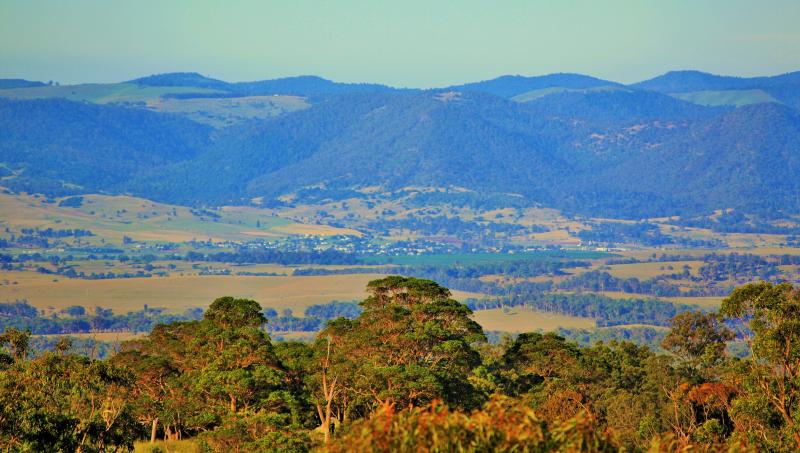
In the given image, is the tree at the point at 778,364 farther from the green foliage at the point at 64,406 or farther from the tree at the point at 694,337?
the tree at the point at 694,337

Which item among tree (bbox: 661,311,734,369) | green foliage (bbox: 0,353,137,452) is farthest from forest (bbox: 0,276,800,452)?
tree (bbox: 661,311,734,369)

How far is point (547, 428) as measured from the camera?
2489 centimetres

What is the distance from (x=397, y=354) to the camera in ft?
Result: 203

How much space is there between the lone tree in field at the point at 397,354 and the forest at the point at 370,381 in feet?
0.27

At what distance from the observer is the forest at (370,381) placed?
154ft

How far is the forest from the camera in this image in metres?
46.8

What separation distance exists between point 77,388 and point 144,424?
13534 mm

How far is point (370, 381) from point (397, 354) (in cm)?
518

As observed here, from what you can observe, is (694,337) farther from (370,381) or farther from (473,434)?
(473,434)

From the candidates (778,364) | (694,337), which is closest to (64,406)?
(778,364)

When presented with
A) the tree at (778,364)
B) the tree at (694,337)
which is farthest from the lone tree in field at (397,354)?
Result: the tree at (694,337)

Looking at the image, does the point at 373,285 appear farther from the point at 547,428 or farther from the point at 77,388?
the point at 547,428

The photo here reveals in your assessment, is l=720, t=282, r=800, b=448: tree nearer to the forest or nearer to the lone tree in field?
the forest

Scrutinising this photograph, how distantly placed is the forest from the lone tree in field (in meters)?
0.08
